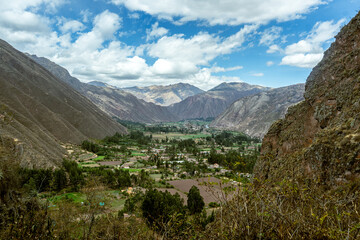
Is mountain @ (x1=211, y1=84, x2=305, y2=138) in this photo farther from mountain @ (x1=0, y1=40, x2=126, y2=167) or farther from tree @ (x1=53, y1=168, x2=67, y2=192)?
tree @ (x1=53, y1=168, x2=67, y2=192)

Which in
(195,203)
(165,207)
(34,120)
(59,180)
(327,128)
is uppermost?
(34,120)

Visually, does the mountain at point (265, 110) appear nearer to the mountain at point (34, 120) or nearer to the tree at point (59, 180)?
the mountain at point (34, 120)

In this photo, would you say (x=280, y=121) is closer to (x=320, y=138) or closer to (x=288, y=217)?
(x=320, y=138)

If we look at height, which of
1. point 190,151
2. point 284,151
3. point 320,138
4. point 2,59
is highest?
point 2,59

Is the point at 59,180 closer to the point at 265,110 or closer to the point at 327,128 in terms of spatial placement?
the point at 327,128

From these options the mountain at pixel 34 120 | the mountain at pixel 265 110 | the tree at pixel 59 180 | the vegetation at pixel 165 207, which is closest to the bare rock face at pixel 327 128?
the vegetation at pixel 165 207

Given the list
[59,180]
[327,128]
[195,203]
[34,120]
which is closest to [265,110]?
[34,120]

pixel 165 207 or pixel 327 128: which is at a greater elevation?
pixel 327 128

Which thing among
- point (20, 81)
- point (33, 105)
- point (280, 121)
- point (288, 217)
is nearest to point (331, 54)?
point (280, 121)
